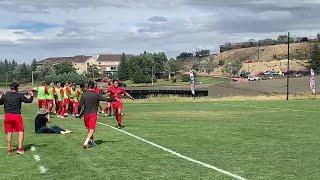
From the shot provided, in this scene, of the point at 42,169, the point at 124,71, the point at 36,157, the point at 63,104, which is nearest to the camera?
the point at 42,169

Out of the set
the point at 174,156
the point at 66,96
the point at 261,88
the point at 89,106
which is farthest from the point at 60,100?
the point at 261,88

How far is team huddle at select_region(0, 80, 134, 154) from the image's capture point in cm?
1491

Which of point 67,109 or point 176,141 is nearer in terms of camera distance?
point 176,141

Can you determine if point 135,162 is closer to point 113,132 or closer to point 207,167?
point 207,167

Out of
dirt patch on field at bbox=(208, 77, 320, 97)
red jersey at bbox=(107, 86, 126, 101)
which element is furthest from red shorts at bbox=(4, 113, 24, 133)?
dirt patch on field at bbox=(208, 77, 320, 97)

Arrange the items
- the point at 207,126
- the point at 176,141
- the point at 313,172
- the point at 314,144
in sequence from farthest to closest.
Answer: the point at 207,126
the point at 176,141
the point at 314,144
the point at 313,172

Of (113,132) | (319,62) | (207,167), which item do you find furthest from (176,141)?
(319,62)

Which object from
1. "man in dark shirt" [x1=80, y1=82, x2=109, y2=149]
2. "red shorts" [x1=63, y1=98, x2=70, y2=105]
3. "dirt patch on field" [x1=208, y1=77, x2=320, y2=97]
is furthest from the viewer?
"dirt patch on field" [x1=208, y1=77, x2=320, y2=97]

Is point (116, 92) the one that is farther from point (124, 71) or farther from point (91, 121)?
point (124, 71)

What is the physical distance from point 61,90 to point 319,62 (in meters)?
114

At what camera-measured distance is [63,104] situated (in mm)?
32094

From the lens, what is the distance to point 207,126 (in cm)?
2381

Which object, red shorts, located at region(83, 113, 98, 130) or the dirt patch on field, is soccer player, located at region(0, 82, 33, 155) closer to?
red shorts, located at region(83, 113, 98, 130)

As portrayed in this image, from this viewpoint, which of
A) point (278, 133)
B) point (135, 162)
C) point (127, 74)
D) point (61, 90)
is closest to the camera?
point (135, 162)
